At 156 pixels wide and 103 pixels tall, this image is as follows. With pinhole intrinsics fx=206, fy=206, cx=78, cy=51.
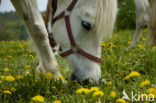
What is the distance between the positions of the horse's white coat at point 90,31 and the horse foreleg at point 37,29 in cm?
30

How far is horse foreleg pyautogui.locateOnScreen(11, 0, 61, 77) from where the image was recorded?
2.24 metres

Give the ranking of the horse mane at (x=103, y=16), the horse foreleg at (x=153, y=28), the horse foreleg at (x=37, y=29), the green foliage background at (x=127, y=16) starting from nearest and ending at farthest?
the horse mane at (x=103, y=16), the horse foreleg at (x=37, y=29), the horse foreleg at (x=153, y=28), the green foliage background at (x=127, y=16)

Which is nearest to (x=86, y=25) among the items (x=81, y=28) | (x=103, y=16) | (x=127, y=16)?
(x=81, y=28)

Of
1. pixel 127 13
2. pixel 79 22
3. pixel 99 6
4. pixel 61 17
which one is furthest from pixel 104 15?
pixel 127 13

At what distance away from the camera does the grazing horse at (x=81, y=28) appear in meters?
2.02

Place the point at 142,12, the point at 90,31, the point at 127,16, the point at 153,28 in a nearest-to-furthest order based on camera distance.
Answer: the point at 90,31
the point at 153,28
the point at 142,12
the point at 127,16

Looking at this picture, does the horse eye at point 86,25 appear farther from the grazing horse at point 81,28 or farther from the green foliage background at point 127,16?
the green foliage background at point 127,16

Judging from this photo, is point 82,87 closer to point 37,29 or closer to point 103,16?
point 103,16

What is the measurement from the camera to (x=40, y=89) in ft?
6.67

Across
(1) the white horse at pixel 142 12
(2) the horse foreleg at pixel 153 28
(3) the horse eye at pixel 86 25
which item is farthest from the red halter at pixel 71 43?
(1) the white horse at pixel 142 12

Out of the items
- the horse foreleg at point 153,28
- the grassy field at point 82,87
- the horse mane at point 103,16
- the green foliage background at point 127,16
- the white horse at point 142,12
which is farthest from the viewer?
the green foliage background at point 127,16

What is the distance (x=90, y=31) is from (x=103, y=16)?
0.64 ft

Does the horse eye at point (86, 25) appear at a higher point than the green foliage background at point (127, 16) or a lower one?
lower

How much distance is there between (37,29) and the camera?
2309 mm
